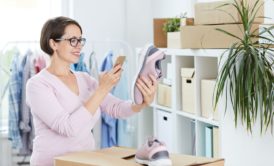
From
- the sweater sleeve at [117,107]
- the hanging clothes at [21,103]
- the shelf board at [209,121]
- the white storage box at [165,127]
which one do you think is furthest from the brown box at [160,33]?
the sweater sleeve at [117,107]

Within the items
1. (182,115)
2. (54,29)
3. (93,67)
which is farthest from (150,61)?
(93,67)

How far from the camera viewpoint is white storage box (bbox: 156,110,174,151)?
11.8ft

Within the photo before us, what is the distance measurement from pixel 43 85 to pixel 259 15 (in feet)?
4.65

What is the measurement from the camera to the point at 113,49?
4.49 m

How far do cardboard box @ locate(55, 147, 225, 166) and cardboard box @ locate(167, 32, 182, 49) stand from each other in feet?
5.47

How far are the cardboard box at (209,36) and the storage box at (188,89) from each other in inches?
8.5

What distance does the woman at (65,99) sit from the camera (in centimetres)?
191

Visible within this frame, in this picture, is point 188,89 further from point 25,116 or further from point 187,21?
point 25,116

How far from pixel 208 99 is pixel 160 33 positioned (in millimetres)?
861

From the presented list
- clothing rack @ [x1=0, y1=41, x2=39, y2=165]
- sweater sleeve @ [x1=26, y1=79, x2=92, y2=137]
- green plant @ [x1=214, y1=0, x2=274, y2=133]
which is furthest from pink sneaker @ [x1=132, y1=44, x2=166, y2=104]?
clothing rack @ [x1=0, y1=41, x2=39, y2=165]

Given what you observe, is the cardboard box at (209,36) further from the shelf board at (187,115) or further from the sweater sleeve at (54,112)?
the sweater sleeve at (54,112)

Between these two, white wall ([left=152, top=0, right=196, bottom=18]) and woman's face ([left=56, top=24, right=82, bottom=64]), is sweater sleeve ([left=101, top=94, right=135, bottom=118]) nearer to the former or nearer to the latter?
woman's face ([left=56, top=24, right=82, bottom=64])

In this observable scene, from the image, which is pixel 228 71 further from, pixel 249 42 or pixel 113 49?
pixel 113 49

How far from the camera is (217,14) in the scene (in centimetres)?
289
